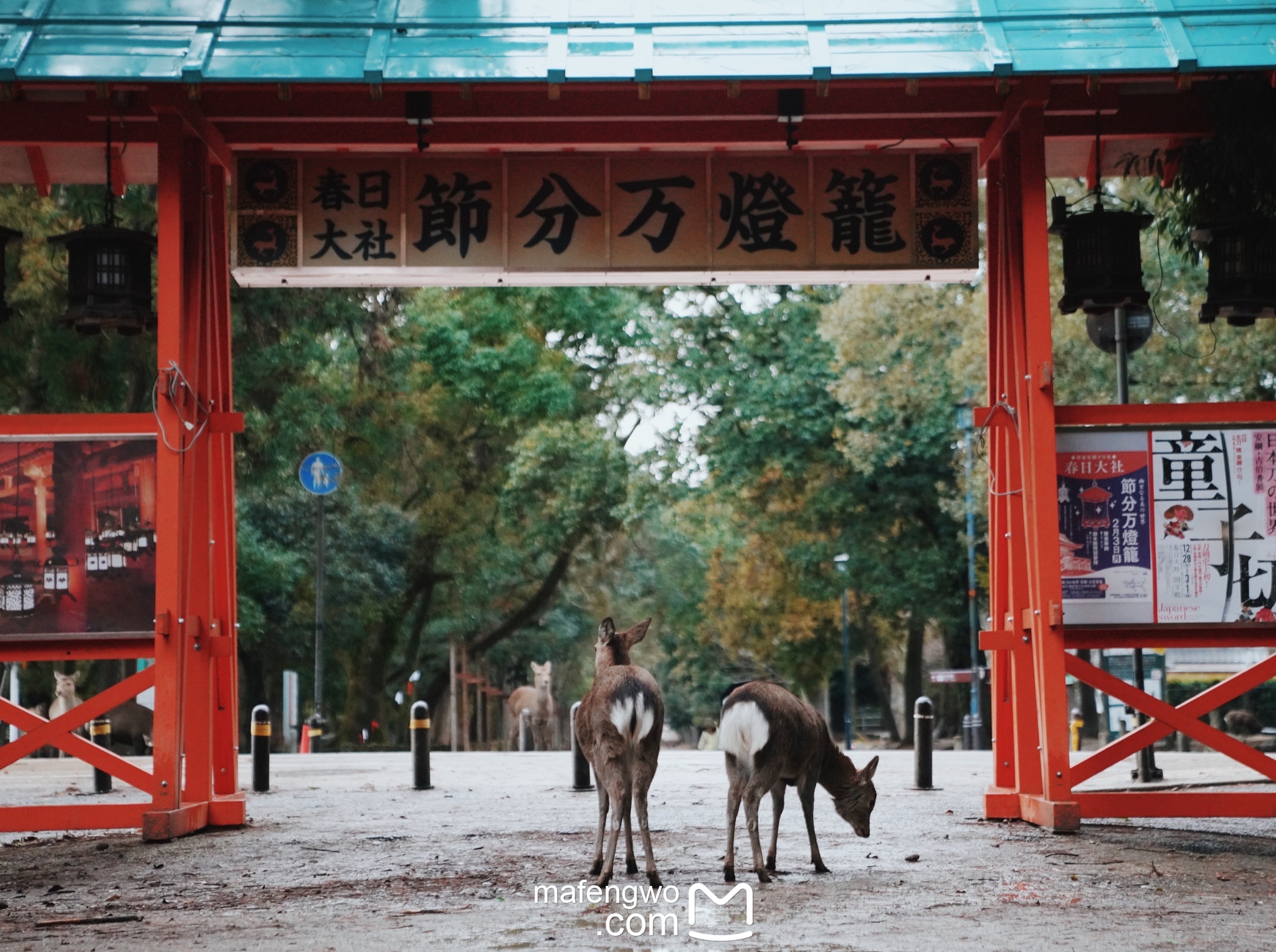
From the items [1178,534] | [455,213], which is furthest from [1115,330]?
[455,213]

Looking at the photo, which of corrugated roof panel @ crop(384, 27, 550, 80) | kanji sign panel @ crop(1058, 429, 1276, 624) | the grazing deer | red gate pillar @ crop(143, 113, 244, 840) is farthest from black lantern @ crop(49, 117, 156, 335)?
kanji sign panel @ crop(1058, 429, 1276, 624)

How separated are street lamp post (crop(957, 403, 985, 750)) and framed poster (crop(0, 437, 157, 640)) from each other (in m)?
22.2

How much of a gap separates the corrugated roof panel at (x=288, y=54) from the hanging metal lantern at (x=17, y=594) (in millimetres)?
3964

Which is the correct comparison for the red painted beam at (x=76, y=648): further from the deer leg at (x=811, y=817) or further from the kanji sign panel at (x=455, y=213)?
the deer leg at (x=811, y=817)

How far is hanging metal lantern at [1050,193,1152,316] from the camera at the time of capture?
11.4m

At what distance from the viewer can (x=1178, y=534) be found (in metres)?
11.3

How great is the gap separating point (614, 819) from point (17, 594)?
5.48 m

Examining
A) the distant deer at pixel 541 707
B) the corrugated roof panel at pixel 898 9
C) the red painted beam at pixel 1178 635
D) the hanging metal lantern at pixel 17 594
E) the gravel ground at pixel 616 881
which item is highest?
the corrugated roof panel at pixel 898 9

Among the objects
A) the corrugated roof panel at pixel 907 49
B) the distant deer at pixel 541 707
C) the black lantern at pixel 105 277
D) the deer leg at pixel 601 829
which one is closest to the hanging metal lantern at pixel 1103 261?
the corrugated roof panel at pixel 907 49

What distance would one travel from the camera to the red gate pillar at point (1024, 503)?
1111 centimetres

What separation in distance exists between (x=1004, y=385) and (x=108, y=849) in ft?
25.6

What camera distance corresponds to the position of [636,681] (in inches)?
340

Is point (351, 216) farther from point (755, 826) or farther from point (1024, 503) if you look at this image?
point (755, 826)

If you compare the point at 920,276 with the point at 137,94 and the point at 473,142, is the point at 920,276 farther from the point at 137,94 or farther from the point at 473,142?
the point at 137,94
